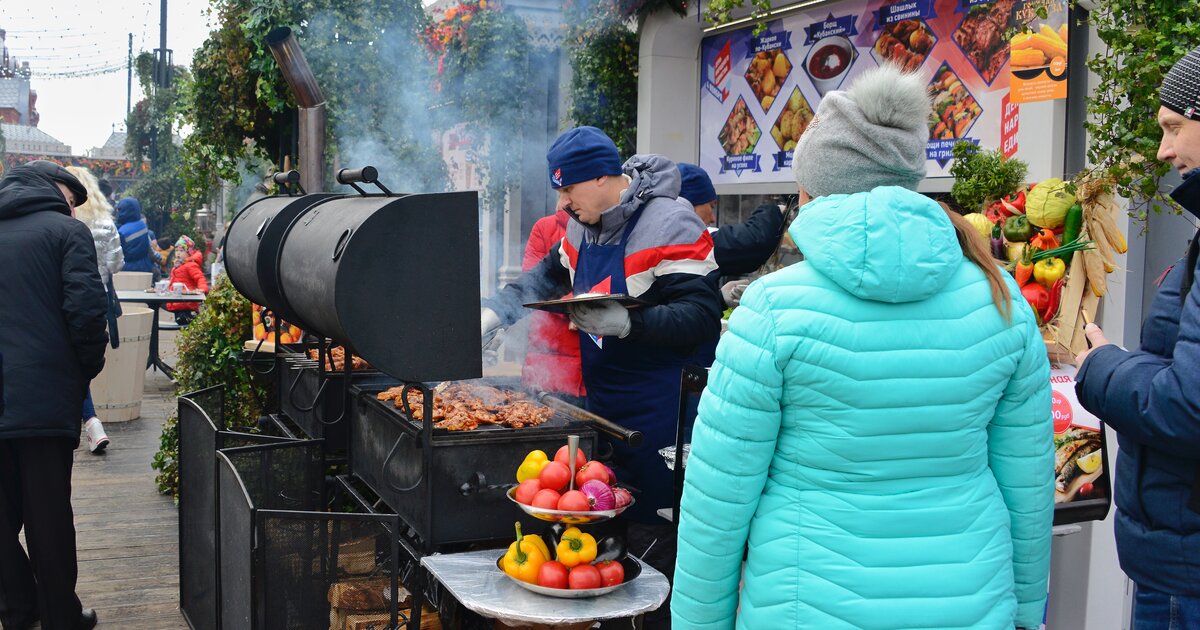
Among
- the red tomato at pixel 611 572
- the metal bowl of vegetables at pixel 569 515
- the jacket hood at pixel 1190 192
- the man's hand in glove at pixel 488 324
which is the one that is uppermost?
the jacket hood at pixel 1190 192

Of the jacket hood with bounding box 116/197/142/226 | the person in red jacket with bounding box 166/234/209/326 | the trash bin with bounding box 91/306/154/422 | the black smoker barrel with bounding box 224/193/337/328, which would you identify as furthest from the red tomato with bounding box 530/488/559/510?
the jacket hood with bounding box 116/197/142/226

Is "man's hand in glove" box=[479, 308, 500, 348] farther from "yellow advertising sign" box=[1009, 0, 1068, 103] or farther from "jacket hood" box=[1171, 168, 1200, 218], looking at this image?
"jacket hood" box=[1171, 168, 1200, 218]

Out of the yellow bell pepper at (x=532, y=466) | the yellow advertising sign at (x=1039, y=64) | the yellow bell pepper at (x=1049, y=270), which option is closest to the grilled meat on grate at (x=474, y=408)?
the yellow bell pepper at (x=532, y=466)

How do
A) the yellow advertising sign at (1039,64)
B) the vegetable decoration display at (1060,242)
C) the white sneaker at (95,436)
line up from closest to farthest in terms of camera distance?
the vegetable decoration display at (1060,242) → the yellow advertising sign at (1039,64) → the white sneaker at (95,436)

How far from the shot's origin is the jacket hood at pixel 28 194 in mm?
4906

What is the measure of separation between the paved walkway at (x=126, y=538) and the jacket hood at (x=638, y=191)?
321cm

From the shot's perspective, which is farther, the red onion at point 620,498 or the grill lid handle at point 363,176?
the grill lid handle at point 363,176

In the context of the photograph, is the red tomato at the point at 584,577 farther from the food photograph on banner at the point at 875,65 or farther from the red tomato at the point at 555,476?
the food photograph on banner at the point at 875,65

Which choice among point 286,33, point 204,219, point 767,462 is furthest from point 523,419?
point 204,219

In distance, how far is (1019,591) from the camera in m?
2.25

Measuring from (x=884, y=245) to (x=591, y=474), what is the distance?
1.61 m

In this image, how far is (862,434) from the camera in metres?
1.98

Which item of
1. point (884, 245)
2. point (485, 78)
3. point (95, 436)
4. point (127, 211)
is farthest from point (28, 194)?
point (127, 211)

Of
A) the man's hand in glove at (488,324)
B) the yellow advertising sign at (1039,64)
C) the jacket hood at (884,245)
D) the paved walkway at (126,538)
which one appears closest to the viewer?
the jacket hood at (884,245)
